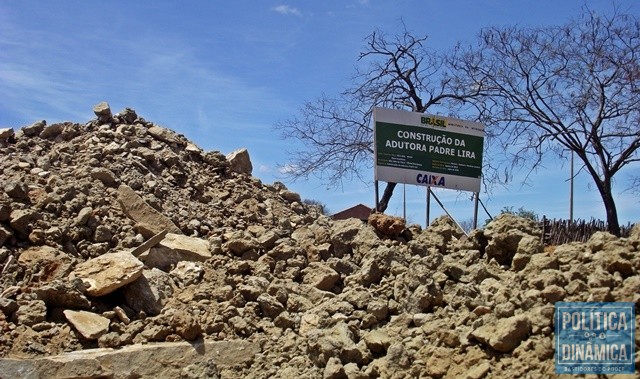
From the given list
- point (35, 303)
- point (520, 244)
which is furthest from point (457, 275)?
point (35, 303)

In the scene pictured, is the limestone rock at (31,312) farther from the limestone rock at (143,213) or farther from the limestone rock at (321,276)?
the limestone rock at (321,276)

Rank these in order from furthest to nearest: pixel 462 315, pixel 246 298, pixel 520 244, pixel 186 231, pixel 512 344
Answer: pixel 186 231
pixel 246 298
pixel 520 244
pixel 462 315
pixel 512 344

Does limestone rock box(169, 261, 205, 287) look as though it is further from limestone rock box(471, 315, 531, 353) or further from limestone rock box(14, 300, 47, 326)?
limestone rock box(471, 315, 531, 353)

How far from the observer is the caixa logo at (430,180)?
816cm

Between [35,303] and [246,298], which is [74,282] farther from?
[246,298]

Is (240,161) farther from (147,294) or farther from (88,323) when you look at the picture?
(88,323)

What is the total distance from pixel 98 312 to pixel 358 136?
8.83m

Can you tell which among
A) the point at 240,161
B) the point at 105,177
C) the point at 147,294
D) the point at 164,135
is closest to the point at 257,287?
the point at 147,294

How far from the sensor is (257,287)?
6.05m

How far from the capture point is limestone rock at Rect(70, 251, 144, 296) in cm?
585

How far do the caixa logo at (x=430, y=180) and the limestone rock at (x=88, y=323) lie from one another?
4.08m

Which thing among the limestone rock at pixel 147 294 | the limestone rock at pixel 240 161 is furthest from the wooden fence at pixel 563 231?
the limestone rock at pixel 147 294

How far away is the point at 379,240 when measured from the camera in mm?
6777

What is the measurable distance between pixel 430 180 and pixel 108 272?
158 inches
